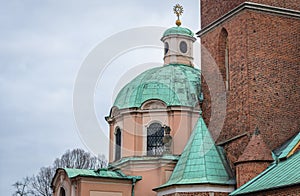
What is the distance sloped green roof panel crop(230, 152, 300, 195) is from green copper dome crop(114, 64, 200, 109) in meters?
8.05

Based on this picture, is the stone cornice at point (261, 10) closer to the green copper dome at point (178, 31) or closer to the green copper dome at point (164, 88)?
the green copper dome at point (164, 88)

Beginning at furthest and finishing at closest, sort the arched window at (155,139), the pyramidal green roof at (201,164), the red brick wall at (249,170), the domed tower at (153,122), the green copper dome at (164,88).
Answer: the green copper dome at (164,88), the arched window at (155,139), the domed tower at (153,122), the pyramidal green roof at (201,164), the red brick wall at (249,170)

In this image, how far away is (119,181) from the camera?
85.6ft

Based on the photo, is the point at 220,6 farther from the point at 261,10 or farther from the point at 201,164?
the point at 201,164

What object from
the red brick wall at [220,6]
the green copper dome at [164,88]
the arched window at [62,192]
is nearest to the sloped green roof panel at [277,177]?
the red brick wall at [220,6]

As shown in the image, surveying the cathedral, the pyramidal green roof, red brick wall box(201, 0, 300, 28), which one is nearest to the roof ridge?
the cathedral

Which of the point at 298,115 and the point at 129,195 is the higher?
the point at 298,115

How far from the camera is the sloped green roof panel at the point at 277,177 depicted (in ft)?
59.1

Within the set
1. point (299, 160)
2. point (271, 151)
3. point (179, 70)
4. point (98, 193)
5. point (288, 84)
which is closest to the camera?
point (299, 160)

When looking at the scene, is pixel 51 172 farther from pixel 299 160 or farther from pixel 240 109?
pixel 299 160

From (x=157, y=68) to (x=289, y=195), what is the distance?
43.4 feet

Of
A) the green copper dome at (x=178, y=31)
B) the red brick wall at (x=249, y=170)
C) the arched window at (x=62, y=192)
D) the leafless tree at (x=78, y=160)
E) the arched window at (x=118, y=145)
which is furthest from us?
the leafless tree at (x=78, y=160)

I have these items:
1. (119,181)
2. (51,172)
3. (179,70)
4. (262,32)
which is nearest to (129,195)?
(119,181)

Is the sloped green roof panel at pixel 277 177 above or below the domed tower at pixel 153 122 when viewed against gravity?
below
